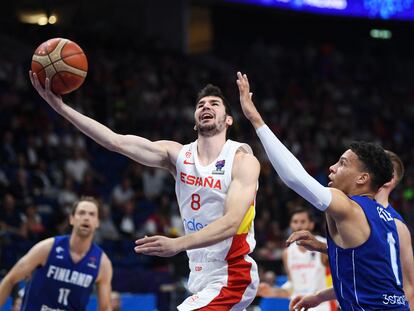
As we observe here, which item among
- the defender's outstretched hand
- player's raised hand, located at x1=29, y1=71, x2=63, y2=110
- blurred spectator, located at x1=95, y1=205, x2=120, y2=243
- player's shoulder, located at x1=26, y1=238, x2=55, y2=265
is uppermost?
player's raised hand, located at x1=29, y1=71, x2=63, y2=110

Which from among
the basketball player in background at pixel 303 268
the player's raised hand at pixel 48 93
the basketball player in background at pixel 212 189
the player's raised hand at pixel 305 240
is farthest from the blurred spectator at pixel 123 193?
the player's raised hand at pixel 305 240

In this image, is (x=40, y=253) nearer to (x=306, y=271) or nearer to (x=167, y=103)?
(x=306, y=271)

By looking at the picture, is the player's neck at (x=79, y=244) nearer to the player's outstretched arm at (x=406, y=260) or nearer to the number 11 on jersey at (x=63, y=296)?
the number 11 on jersey at (x=63, y=296)

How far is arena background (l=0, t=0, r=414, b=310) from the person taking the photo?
1252 cm

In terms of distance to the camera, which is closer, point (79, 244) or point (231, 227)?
point (231, 227)

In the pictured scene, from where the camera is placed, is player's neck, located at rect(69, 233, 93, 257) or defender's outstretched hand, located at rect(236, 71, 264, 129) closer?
defender's outstretched hand, located at rect(236, 71, 264, 129)

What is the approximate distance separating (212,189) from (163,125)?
1142cm

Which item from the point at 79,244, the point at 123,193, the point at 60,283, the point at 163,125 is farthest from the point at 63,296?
the point at 163,125

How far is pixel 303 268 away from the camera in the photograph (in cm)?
834

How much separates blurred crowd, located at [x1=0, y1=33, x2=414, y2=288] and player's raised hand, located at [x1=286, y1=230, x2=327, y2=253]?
22.7 ft

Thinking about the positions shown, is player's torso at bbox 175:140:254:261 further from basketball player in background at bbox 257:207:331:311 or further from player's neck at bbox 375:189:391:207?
basketball player in background at bbox 257:207:331:311

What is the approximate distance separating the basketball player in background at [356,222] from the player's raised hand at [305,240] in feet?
0.68

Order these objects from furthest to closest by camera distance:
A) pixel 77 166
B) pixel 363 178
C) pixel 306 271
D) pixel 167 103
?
pixel 167 103 → pixel 77 166 → pixel 306 271 → pixel 363 178

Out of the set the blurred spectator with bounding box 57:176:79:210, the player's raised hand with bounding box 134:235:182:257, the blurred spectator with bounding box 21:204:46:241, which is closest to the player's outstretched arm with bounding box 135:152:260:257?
the player's raised hand with bounding box 134:235:182:257
